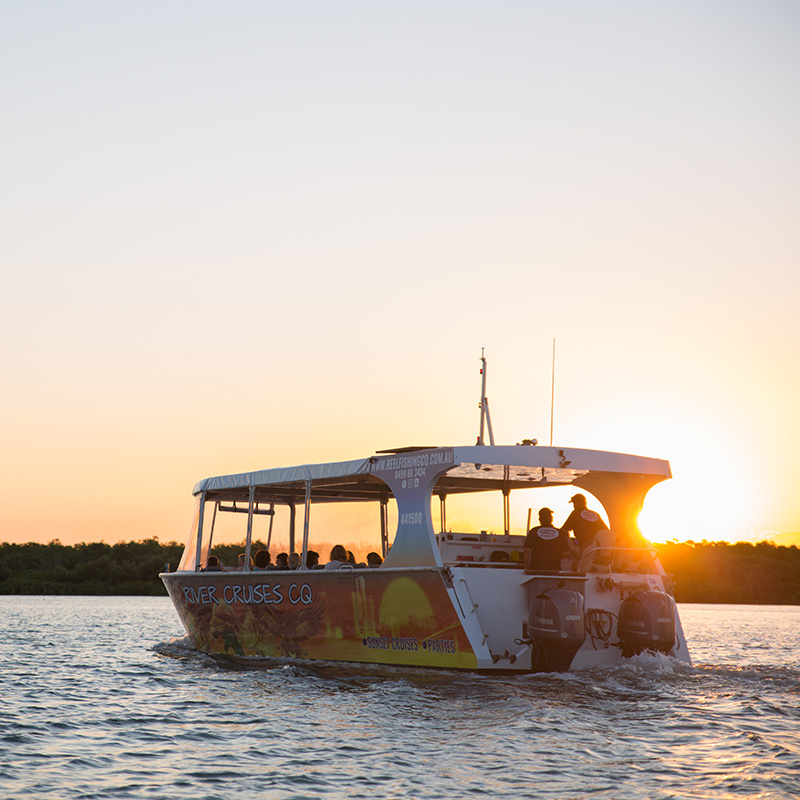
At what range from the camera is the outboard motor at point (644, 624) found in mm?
12703

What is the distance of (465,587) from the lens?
12.3 m

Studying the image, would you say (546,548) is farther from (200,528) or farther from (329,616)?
(200,528)

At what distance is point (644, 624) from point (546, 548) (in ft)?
5.02

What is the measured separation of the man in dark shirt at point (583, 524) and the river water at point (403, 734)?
166cm

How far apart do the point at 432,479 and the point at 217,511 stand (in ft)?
19.3

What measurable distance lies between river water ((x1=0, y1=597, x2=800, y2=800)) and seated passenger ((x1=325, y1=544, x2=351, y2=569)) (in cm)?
142

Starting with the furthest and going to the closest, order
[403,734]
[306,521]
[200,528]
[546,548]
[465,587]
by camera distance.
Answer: [200,528] → [306,521] → [546,548] → [465,587] → [403,734]

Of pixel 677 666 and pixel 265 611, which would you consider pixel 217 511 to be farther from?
pixel 677 666

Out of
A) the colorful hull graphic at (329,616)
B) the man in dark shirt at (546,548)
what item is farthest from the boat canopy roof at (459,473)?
the colorful hull graphic at (329,616)

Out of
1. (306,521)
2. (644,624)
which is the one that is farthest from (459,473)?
(644,624)

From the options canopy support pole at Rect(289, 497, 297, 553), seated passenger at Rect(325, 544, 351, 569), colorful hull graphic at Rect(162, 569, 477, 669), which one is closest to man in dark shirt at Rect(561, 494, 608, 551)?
colorful hull graphic at Rect(162, 569, 477, 669)

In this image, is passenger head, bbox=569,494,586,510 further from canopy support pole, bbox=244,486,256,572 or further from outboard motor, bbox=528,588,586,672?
canopy support pole, bbox=244,486,256,572

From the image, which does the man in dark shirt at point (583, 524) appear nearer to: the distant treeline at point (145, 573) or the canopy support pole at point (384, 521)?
the canopy support pole at point (384, 521)

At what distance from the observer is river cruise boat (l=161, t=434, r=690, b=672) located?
12328 mm
